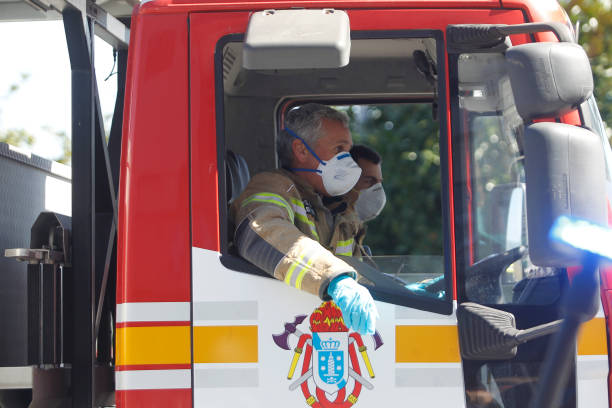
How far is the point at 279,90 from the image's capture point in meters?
3.55

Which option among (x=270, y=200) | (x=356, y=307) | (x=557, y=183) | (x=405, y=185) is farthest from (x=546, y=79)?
(x=405, y=185)

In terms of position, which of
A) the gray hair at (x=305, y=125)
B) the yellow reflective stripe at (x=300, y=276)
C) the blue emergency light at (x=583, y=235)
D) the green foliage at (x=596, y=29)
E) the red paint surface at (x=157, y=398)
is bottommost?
the red paint surface at (x=157, y=398)

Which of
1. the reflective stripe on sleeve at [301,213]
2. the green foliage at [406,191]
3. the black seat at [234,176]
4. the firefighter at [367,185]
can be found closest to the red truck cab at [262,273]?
the black seat at [234,176]

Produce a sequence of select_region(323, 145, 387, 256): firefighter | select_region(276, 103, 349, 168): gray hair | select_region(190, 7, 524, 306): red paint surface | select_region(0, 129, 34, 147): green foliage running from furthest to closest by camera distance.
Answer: select_region(0, 129, 34, 147): green foliage < select_region(323, 145, 387, 256): firefighter < select_region(276, 103, 349, 168): gray hair < select_region(190, 7, 524, 306): red paint surface

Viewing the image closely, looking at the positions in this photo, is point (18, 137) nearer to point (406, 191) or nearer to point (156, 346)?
point (406, 191)

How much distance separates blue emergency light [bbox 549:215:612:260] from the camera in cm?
181

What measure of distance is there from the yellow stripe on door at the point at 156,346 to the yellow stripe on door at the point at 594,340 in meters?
1.17

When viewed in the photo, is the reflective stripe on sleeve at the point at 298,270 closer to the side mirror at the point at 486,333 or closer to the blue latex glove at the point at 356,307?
the blue latex glove at the point at 356,307

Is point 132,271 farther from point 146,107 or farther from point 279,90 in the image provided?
point 279,90

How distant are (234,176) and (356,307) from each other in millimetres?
770

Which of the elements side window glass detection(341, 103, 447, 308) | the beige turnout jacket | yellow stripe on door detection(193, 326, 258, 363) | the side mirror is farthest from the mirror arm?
side window glass detection(341, 103, 447, 308)

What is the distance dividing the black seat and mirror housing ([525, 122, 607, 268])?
101cm

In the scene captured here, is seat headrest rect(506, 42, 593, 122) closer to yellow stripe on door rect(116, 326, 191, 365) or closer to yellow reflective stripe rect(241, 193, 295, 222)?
yellow reflective stripe rect(241, 193, 295, 222)

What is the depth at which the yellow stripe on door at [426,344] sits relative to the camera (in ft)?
7.70
